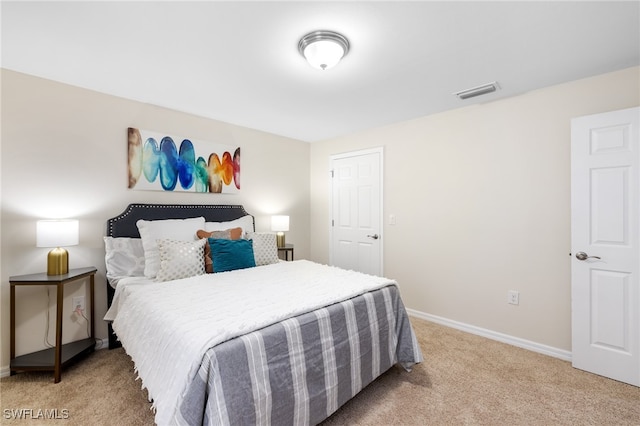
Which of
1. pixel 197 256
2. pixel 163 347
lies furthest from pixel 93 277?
pixel 163 347

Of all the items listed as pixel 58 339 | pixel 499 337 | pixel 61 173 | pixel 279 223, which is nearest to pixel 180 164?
pixel 61 173

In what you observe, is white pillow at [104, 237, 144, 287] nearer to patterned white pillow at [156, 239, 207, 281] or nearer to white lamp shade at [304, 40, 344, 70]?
patterned white pillow at [156, 239, 207, 281]

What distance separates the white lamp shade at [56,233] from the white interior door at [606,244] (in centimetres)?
396

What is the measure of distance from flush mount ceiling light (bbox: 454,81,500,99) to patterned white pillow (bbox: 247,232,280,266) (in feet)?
7.74

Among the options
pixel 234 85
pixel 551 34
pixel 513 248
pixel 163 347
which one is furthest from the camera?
pixel 513 248

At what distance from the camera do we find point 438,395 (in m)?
1.96

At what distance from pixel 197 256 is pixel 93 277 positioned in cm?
91

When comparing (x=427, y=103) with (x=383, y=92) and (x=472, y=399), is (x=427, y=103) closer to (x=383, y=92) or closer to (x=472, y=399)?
(x=383, y=92)

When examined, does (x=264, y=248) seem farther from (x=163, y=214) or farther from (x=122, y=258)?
(x=122, y=258)

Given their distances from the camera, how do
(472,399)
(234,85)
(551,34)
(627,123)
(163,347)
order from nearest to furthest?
(163,347), (551,34), (472,399), (627,123), (234,85)

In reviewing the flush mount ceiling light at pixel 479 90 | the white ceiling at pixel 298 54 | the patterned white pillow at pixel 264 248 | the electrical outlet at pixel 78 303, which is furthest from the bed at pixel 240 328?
the flush mount ceiling light at pixel 479 90

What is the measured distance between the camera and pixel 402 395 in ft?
6.42

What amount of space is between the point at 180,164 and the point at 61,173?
99 cm

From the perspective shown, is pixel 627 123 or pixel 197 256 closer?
pixel 627 123
